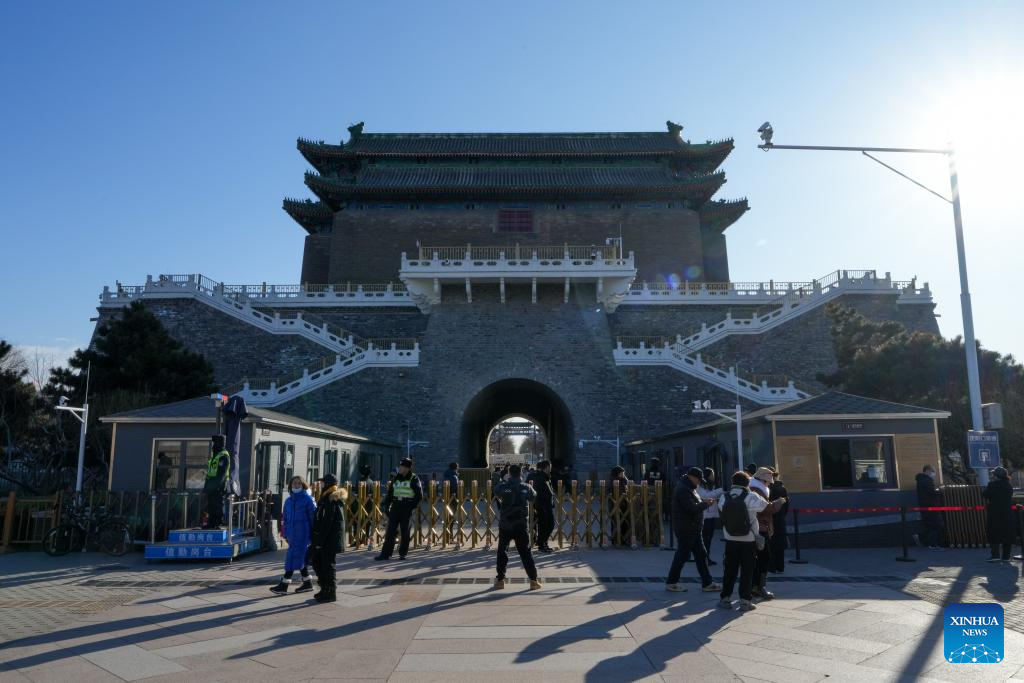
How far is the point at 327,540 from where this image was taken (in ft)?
27.3

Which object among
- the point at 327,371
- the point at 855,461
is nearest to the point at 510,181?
the point at 327,371

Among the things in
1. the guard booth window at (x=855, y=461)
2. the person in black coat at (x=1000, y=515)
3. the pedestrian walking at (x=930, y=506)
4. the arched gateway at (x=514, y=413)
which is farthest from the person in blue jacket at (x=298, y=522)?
the arched gateway at (x=514, y=413)

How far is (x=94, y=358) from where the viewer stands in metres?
24.0

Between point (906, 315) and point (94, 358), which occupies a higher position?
point (906, 315)

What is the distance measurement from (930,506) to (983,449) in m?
1.76

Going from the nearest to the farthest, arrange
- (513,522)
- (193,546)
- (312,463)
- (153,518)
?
1. (513,522)
2. (193,546)
3. (153,518)
4. (312,463)

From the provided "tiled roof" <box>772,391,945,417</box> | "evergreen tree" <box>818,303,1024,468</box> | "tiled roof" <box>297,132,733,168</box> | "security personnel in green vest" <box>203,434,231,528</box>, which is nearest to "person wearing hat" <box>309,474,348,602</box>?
"security personnel in green vest" <box>203,434,231,528</box>

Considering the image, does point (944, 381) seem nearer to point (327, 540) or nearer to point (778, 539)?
point (778, 539)

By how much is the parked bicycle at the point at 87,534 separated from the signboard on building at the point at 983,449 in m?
15.6

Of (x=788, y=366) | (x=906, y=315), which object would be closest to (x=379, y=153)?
(x=788, y=366)

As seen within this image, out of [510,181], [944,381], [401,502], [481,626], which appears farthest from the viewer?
[510,181]

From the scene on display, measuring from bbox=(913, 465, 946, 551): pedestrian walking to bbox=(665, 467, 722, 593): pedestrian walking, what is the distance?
6.89 meters

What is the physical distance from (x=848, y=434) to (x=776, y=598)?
7.13 meters

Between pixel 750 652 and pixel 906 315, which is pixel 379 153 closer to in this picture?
pixel 906 315
